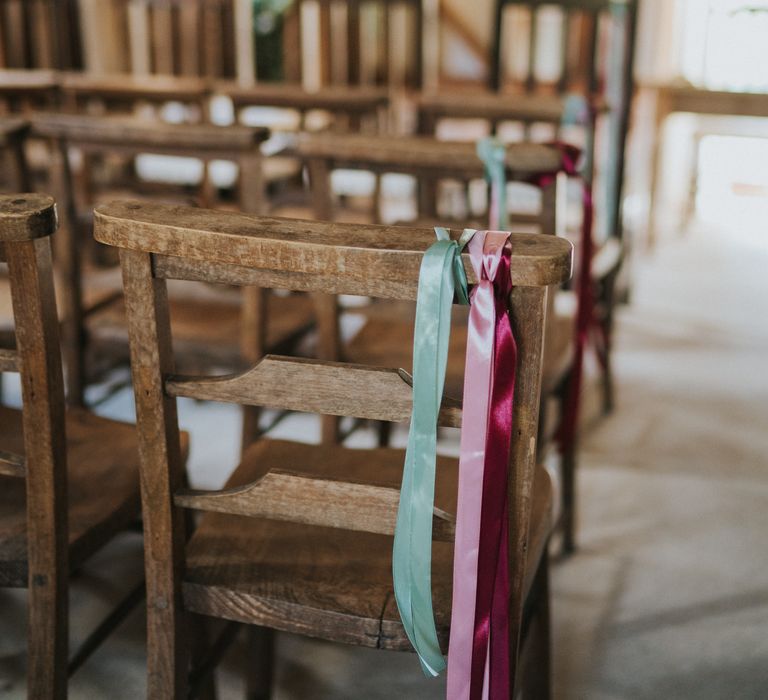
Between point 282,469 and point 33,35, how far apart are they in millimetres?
3387

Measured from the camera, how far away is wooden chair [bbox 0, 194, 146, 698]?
0.84m

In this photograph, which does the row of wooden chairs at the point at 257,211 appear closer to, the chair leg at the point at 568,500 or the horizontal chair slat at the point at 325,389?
the chair leg at the point at 568,500

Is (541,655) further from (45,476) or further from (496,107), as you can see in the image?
(496,107)

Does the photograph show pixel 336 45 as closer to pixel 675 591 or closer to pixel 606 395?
pixel 606 395

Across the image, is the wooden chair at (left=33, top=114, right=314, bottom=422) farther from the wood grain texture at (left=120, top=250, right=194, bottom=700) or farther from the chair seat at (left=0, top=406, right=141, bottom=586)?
the wood grain texture at (left=120, top=250, right=194, bottom=700)

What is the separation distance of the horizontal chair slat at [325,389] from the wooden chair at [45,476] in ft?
0.54

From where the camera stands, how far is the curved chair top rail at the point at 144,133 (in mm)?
1411

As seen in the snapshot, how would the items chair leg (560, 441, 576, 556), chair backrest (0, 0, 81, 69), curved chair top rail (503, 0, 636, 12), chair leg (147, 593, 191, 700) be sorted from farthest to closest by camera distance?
1. chair backrest (0, 0, 81, 69)
2. curved chair top rail (503, 0, 636, 12)
3. chair leg (560, 441, 576, 556)
4. chair leg (147, 593, 191, 700)

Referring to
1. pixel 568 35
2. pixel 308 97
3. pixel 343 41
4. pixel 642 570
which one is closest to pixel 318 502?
pixel 642 570

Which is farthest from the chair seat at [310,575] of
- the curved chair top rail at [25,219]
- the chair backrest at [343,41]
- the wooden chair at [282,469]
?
the chair backrest at [343,41]

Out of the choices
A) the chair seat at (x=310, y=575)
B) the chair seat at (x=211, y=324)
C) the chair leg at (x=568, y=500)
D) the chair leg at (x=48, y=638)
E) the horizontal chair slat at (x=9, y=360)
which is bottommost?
the chair leg at (x=568, y=500)

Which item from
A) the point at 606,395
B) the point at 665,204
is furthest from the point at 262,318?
the point at 665,204

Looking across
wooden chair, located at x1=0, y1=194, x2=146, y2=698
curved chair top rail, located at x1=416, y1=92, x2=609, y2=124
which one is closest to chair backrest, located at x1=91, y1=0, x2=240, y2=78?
curved chair top rail, located at x1=416, y1=92, x2=609, y2=124

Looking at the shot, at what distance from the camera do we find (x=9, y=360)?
87 centimetres
